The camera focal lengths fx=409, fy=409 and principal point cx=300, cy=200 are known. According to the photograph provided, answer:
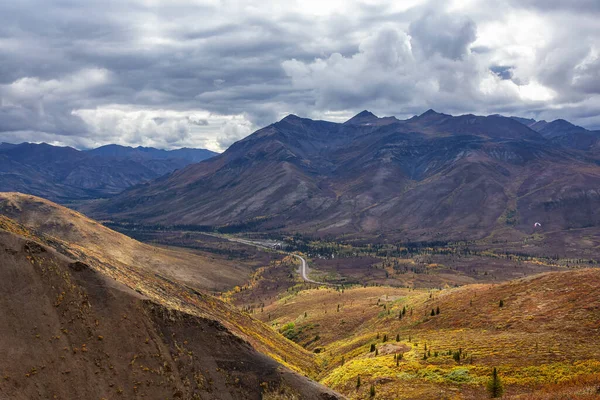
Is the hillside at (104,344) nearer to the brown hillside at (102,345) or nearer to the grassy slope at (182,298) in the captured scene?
the brown hillside at (102,345)

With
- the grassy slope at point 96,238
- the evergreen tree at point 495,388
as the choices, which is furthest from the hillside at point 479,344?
the grassy slope at point 96,238

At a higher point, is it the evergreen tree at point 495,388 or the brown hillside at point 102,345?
the brown hillside at point 102,345

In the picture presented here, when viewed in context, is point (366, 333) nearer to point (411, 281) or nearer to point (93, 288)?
point (93, 288)

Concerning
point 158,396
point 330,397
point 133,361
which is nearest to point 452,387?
point 330,397

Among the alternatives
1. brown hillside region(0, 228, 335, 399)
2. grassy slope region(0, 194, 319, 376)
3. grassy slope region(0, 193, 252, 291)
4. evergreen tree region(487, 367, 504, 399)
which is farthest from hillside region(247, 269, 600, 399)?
grassy slope region(0, 193, 252, 291)

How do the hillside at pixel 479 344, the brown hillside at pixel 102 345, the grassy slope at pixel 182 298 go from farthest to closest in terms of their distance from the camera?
the grassy slope at pixel 182 298
the hillside at pixel 479 344
the brown hillside at pixel 102 345

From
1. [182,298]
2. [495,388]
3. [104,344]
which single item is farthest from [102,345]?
[495,388]
